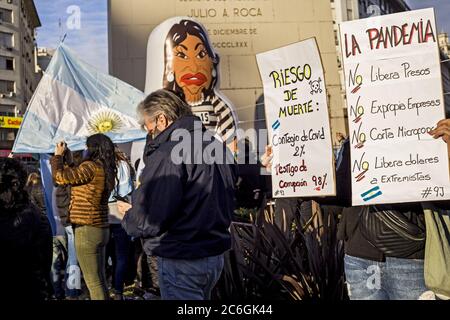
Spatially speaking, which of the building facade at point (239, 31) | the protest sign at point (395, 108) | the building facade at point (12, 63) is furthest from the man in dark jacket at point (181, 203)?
the building facade at point (12, 63)

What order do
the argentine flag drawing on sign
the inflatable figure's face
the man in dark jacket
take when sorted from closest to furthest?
the man in dark jacket → the argentine flag drawing on sign → the inflatable figure's face

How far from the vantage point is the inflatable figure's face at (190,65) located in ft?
22.5

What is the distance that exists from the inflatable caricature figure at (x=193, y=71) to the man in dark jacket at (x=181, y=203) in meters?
3.94

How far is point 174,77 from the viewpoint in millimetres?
6941

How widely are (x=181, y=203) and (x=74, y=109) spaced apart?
3677mm

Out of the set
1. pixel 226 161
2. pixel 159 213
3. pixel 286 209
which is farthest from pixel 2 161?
→ pixel 286 209

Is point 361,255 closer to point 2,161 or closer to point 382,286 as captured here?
point 382,286

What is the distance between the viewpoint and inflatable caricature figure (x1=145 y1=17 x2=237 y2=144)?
687cm

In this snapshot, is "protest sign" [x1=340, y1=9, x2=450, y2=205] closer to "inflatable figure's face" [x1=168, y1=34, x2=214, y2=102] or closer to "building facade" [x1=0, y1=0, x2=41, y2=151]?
"inflatable figure's face" [x1=168, y1=34, x2=214, y2=102]

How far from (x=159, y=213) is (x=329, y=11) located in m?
9.50

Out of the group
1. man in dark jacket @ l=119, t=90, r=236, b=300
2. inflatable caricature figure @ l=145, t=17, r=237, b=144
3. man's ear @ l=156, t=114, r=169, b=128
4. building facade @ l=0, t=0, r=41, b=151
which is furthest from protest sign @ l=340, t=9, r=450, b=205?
building facade @ l=0, t=0, r=41, b=151

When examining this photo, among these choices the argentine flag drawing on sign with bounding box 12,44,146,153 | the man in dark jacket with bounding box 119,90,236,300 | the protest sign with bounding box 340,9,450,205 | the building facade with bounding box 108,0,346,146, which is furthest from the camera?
the building facade with bounding box 108,0,346,146

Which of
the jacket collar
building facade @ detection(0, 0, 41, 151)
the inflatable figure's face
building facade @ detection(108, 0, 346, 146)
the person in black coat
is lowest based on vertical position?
the person in black coat

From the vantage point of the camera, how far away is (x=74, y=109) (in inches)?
236
